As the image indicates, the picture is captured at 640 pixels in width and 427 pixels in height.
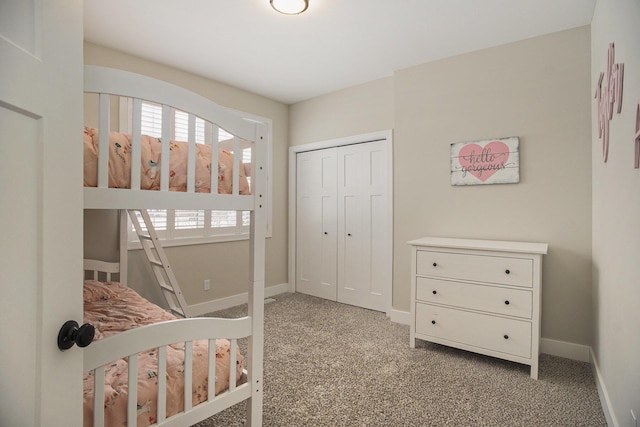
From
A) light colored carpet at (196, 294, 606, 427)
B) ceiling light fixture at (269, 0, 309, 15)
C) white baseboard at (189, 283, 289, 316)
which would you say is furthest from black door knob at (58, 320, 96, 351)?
white baseboard at (189, 283, 289, 316)

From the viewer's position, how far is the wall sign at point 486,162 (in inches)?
106

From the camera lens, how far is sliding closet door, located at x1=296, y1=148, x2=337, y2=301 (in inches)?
161

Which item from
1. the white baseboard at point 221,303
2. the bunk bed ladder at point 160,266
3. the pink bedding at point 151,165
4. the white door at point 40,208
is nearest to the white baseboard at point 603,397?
the pink bedding at point 151,165

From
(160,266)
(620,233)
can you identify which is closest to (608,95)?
(620,233)

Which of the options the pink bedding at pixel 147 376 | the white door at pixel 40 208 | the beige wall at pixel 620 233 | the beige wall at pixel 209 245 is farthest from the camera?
Result: the beige wall at pixel 209 245

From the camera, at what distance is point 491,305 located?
2.35 meters

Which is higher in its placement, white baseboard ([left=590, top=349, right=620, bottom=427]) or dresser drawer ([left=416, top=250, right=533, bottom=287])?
dresser drawer ([left=416, top=250, right=533, bottom=287])

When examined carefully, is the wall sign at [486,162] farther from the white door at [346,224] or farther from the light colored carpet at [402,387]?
the light colored carpet at [402,387]

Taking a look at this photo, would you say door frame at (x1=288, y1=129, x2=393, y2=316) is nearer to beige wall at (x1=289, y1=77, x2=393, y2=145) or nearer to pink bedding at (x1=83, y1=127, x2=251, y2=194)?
beige wall at (x1=289, y1=77, x2=393, y2=145)

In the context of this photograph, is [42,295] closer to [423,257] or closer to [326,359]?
[326,359]

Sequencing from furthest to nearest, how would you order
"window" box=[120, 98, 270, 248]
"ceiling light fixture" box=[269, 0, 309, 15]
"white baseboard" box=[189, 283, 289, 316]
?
"white baseboard" box=[189, 283, 289, 316] < "window" box=[120, 98, 270, 248] < "ceiling light fixture" box=[269, 0, 309, 15]

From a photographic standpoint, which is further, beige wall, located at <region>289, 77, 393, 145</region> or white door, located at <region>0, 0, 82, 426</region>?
beige wall, located at <region>289, 77, 393, 145</region>

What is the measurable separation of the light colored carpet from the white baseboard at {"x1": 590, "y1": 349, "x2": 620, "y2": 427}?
37 millimetres

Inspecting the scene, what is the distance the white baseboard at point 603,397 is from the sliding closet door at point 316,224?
2.48 m
